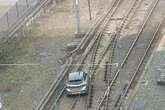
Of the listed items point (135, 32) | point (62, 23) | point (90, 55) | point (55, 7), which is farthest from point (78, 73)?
point (55, 7)

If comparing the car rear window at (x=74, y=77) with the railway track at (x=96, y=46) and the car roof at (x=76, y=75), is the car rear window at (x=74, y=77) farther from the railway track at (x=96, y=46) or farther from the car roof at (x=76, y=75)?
the railway track at (x=96, y=46)

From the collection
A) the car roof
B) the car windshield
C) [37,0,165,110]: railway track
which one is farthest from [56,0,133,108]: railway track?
the car roof

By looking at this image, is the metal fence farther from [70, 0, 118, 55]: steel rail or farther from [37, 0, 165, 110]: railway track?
[37, 0, 165, 110]: railway track

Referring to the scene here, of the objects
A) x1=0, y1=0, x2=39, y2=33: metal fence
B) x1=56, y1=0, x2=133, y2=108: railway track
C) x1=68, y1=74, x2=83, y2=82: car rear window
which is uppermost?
x1=0, y1=0, x2=39, y2=33: metal fence

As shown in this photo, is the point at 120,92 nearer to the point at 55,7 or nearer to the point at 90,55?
the point at 90,55

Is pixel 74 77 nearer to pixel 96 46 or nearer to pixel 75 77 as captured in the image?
pixel 75 77

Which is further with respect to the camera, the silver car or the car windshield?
the car windshield
